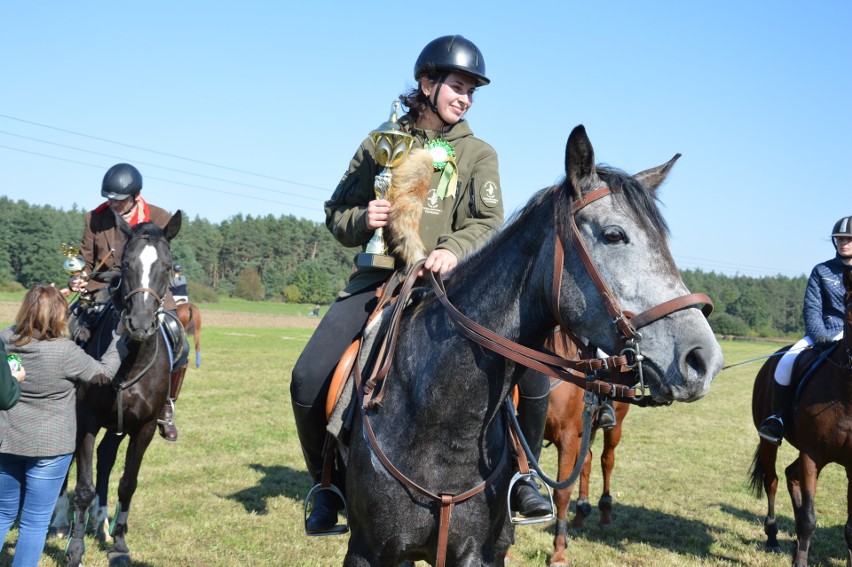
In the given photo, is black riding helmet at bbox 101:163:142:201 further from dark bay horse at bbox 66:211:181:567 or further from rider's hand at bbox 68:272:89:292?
rider's hand at bbox 68:272:89:292

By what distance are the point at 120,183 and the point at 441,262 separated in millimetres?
5138

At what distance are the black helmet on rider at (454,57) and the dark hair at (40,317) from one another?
3.42 meters

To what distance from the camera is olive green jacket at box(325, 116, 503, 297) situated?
13.4 ft

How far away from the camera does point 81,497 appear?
6418mm

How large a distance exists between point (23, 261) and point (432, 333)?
267 ft

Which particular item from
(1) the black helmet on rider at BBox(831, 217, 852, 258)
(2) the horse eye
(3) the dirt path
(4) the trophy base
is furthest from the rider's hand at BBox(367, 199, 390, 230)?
(3) the dirt path

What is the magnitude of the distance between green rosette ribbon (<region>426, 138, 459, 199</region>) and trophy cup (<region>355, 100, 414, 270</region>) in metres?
0.24

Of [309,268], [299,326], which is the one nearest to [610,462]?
[299,326]

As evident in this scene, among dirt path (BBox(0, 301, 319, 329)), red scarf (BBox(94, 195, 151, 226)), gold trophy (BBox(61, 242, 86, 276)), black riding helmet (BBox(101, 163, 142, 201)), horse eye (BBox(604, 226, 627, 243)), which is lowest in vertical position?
dirt path (BBox(0, 301, 319, 329))

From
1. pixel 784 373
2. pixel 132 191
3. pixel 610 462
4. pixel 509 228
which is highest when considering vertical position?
pixel 132 191

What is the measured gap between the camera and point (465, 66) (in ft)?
13.2

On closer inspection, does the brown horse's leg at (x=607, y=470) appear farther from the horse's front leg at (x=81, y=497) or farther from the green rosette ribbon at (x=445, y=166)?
the green rosette ribbon at (x=445, y=166)

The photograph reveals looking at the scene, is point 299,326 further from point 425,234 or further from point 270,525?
point 425,234

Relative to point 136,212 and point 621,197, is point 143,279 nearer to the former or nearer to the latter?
point 136,212
